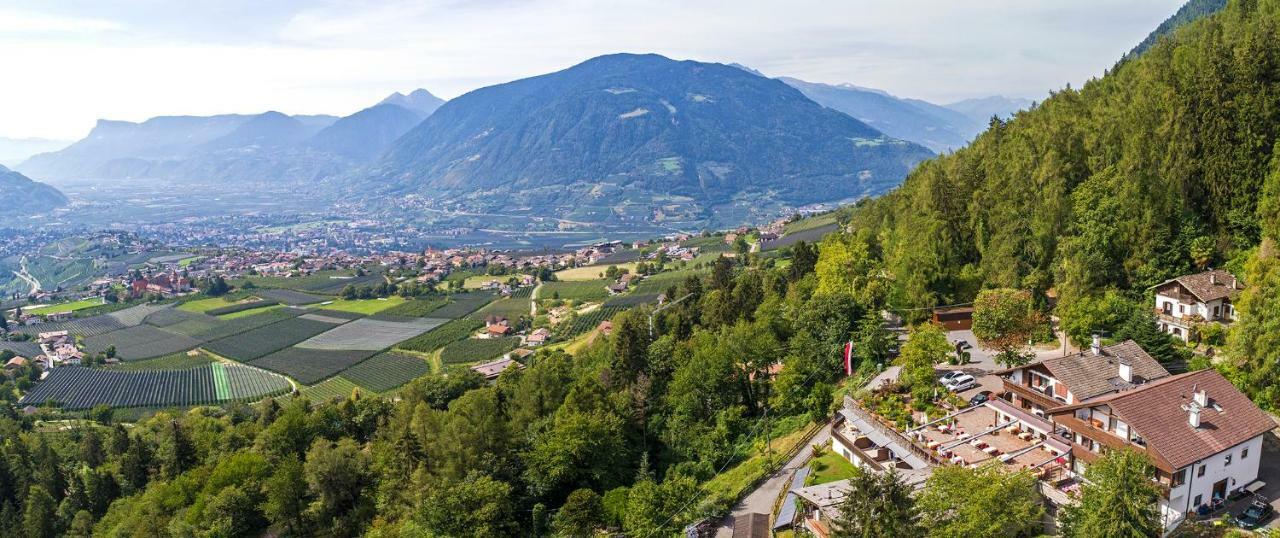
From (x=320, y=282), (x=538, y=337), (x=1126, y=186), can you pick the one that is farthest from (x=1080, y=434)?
(x=320, y=282)

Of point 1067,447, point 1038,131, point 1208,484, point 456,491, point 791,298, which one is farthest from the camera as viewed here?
point 791,298

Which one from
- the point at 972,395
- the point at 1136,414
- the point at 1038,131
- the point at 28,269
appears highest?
the point at 1038,131

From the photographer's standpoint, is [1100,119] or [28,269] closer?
[1100,119]

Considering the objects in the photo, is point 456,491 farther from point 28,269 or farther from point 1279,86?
point 28,269

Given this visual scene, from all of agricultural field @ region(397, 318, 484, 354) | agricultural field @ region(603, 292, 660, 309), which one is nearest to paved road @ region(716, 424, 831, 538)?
agricultural field @ region(603, 292, 660, 309)

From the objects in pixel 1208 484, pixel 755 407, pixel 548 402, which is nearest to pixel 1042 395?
pixel 1208 484

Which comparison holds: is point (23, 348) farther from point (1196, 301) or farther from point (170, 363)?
point (1196, 301)

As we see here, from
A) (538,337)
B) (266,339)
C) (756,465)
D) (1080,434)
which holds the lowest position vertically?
(266,339)

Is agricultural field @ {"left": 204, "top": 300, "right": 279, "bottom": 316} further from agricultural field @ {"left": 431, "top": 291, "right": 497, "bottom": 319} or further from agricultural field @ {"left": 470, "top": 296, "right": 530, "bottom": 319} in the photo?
agricultural field @ {"left": 470, "top": 296, "right": 530, "bottom": 319}
